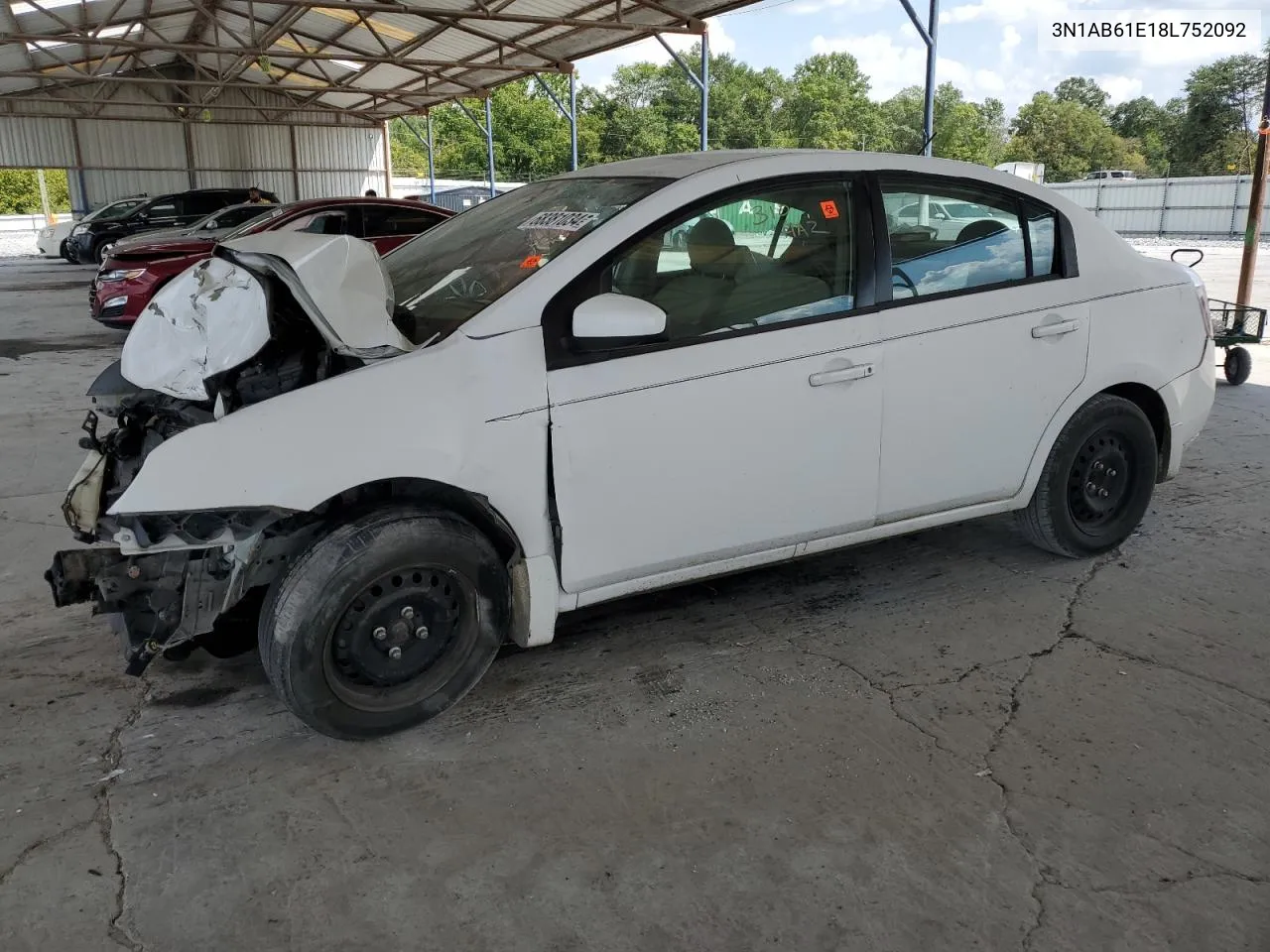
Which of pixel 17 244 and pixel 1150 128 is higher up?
pixel 1150 128

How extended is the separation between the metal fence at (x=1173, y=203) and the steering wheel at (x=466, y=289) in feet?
106

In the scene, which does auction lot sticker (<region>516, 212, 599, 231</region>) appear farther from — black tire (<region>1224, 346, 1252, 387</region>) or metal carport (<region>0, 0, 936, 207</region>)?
metal carport (<region>0, 0, 936, 207</region>)

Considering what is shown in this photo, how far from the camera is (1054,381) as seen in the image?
3.91 m

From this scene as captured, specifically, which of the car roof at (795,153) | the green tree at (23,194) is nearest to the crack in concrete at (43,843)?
the car roof at (795,153)

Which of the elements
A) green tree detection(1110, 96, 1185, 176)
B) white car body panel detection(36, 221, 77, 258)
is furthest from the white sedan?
green tree detection(1110, 96, 1185, 176)

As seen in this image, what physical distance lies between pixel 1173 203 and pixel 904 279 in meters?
36.8

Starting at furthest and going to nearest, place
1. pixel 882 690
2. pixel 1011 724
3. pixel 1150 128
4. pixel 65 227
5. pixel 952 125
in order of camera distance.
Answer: pixel 1150 128 < pixel 952 125 < pixel 65 227 < pixel 882 690 < pixel 1011 724

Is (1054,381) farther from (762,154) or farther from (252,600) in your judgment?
(252,600)

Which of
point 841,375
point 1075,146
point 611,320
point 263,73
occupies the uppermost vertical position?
point 1075,146

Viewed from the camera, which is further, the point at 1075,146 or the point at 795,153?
the point at 1075,146

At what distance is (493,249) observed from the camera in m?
3.55

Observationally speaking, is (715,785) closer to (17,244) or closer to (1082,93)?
(17,244)

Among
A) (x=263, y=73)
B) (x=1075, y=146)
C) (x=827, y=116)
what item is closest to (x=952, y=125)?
(x=827, y=116)

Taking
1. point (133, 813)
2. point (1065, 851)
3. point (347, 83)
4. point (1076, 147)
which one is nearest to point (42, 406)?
point (133, 813)
